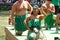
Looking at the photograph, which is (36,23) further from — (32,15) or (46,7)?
(46,7)

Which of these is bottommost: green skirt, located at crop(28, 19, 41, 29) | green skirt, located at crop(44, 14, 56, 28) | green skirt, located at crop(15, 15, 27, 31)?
green skirt, located at crop(44, 14, 56, 28)

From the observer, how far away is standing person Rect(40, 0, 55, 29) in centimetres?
1037

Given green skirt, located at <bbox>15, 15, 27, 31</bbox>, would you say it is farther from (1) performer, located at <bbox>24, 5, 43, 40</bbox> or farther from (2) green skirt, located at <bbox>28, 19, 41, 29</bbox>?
(2) green skirt, located at <bbox>28, 19, 41, 29</bbox>

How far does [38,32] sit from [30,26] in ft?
0.80

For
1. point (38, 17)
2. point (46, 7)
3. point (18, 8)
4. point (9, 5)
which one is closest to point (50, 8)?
point (46, 7)

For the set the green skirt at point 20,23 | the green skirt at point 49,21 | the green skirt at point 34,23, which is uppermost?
the green skirt at point 34,23

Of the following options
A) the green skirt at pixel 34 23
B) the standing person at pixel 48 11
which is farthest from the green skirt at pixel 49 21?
the green skirt at pixel 34 23

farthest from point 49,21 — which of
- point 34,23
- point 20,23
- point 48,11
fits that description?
point 34,23

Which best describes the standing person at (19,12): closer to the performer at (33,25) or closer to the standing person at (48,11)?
the performer at (33,25)

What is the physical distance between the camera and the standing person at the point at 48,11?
10367mm

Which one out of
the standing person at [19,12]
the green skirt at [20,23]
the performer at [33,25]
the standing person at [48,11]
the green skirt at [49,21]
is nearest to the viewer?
the performer at [33,25]

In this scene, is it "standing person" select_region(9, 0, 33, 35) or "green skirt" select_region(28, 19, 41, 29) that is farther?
"standing person" select_region(9, 0, 33, 35)

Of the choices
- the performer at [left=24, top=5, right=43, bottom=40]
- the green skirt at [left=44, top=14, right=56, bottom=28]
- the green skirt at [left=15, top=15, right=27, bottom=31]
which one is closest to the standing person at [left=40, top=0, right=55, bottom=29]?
the green skirt at [left=44, top=14, right=56, bottom=28]

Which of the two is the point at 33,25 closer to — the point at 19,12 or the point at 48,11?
the point at 19,12
